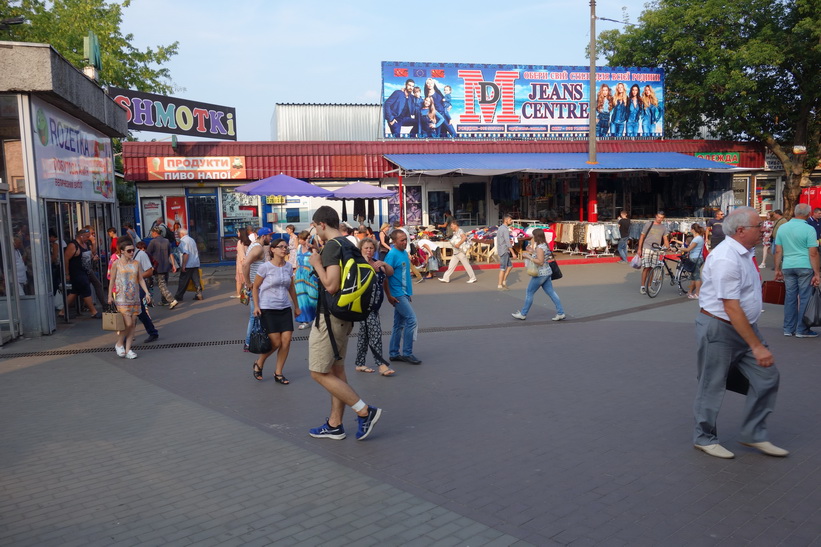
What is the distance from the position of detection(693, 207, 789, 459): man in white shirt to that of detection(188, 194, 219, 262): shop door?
19010 millimetres

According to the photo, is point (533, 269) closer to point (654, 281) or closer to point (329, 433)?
point (654, 281)

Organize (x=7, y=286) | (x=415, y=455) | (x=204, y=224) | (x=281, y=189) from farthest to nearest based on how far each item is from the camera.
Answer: (x=204, y=224)
(x=281, y=189)
(x=7, y=286)
(x=415, y=455)

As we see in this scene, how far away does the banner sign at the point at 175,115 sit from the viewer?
20.7 metres

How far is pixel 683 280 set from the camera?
49.3 feet

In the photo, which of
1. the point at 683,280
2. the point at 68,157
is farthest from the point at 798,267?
the point at 68,157

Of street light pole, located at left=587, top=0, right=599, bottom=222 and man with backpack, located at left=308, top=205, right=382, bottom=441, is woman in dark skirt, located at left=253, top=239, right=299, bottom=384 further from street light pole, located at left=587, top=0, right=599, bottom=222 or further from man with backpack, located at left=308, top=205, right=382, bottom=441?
street light pole, located at left=587, top=0, right=599, bottom=222

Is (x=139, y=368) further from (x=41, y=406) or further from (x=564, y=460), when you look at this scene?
(x=564, y=460)

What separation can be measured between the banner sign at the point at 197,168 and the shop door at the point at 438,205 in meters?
6.28

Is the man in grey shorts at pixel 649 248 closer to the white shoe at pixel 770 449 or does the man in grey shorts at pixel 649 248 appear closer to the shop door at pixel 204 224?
the white shoe at pixel 770 449

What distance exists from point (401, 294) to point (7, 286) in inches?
247

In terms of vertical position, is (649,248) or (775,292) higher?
(649,248)

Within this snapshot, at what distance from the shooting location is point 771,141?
26.2m

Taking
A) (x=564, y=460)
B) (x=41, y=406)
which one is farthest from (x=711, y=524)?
(x=41, y=406)

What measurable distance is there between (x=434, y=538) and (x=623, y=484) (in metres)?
1.50
